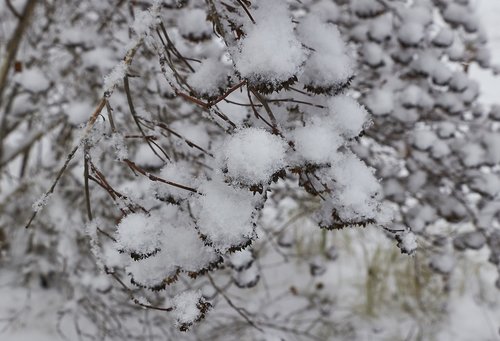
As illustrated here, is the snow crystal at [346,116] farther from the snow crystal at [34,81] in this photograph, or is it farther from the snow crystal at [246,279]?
the snow crystal at [34,81]

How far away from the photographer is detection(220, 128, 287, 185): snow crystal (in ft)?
2.60

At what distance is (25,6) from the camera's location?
90.7 inches

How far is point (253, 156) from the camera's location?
797 mm

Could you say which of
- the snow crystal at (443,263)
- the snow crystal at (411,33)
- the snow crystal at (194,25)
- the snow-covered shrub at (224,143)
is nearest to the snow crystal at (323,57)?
the snow-covered shrub at (224,143)

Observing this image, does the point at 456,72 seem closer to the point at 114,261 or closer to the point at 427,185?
the point at 427,185

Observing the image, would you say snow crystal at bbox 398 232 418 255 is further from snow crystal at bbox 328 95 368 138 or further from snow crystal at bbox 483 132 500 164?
snow crystal at bbox 483 132 500 164

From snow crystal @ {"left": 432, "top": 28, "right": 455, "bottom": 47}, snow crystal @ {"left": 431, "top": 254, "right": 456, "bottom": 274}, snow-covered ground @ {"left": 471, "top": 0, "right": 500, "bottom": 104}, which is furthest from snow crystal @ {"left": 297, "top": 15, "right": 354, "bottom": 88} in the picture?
snow-covered ground @ {"left": 471, "top": 0, "right": 500, "bottom": 104}

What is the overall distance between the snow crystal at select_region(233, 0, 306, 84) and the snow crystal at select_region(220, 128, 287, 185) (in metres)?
0.09

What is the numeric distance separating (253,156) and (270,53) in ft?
0.55

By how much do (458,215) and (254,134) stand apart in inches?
72.0

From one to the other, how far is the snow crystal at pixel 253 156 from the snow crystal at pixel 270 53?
0.30ft

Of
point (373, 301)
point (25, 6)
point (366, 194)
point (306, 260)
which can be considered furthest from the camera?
point (306, 260)

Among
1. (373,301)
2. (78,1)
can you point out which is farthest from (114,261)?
(373,301)

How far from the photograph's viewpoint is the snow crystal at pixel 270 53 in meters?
0.82
